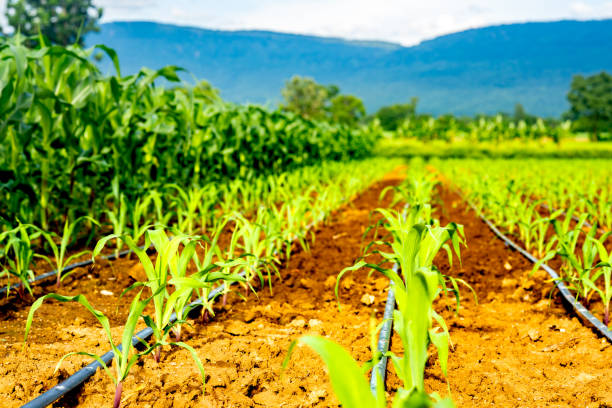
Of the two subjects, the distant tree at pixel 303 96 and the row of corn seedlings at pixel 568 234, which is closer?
the row of corn seedlings at pixel 568 234

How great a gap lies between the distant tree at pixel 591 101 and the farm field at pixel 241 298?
214ft

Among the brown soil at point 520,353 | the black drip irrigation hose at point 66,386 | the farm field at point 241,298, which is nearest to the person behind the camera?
the black drip irrigation hose at point 66,386

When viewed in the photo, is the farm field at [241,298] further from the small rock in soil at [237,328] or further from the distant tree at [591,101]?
the distant tree at [591,101]

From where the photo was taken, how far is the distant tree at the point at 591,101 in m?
59.2

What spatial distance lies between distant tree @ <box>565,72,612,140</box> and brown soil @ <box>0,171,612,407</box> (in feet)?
215

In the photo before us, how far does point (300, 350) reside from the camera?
63.8 inches

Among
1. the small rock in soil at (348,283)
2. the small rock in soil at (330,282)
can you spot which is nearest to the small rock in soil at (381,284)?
the small rock in soil at (348,283)

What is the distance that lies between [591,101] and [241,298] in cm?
7378

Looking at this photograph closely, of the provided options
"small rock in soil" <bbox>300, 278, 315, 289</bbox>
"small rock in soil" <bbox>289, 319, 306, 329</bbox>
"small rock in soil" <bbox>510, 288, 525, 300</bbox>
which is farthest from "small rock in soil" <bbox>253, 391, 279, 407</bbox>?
"small rock in soil" <bbox>510, 288, 525, 300</bbox>

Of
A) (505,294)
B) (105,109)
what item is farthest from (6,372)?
(505,294)

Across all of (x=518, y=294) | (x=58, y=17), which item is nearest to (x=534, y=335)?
(x=518, y=294)

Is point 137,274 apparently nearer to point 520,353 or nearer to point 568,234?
point 520,353

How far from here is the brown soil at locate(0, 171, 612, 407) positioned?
1.33 meters

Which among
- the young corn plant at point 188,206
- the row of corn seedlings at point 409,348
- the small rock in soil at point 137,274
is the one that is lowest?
the small rock in soil at point 137,274
